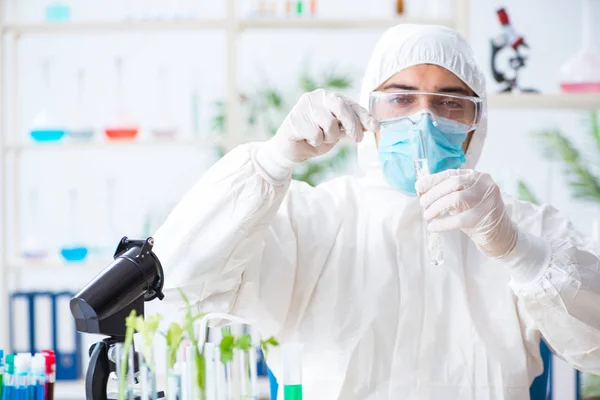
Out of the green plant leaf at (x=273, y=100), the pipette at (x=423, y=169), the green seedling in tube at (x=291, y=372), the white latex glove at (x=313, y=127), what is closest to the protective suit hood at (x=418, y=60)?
the pipette at (x=423, y=169)

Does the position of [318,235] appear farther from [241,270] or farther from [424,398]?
[424,398]

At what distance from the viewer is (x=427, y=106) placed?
1615 mm

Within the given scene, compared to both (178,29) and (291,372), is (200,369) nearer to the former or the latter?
(291,372)

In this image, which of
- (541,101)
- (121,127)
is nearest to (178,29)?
(121,127)

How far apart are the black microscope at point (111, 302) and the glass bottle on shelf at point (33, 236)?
6.19 feet

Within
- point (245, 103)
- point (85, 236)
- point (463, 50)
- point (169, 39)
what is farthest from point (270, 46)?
point (463, 50)

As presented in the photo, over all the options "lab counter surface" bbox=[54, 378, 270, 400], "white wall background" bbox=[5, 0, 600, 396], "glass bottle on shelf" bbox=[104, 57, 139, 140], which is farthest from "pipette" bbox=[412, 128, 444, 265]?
"white wall background" bbox=[5, 0, 600, 396]

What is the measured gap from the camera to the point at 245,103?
295 centimetres

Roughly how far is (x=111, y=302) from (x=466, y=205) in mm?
639

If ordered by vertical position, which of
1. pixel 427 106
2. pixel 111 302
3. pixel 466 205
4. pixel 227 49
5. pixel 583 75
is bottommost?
pixel 111 302

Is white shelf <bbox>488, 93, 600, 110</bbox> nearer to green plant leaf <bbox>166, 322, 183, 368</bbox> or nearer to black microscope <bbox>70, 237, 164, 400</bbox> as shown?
black microscope <bbox>70, 237, 164, 400</bbox>

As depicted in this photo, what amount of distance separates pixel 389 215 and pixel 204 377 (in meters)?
0.81

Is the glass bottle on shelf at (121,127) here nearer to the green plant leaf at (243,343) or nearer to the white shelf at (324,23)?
the white shelf at (324,23)

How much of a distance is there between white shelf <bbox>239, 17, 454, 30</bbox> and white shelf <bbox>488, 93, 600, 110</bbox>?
0.33m
